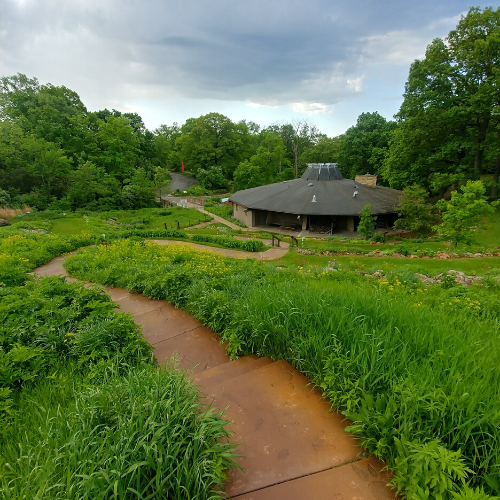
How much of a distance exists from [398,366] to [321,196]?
89.1 feet

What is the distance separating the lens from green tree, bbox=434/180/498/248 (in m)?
16.1

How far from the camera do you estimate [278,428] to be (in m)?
2.56

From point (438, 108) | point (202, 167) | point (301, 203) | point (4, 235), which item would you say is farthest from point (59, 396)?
point (202, 167)

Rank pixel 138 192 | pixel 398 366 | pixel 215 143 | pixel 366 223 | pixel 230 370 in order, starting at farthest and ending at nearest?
pixel 215 143, pixel 138 192, pixel 366 223, pixel 230 370, pixel 398 366

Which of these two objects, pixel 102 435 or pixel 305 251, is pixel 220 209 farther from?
pixel 102 435

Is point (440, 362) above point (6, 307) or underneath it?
above

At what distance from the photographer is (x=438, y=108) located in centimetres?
2514

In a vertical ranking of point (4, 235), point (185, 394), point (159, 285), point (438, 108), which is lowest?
point (4, 235)

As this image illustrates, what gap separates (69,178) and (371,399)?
3617cm

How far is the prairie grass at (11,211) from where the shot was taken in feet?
82.2

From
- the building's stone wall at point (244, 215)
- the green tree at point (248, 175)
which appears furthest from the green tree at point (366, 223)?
the green tree at point (248, 175)

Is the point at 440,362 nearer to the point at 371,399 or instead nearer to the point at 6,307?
the point at 371,399

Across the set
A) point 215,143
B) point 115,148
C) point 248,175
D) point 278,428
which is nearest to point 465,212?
point 278,428

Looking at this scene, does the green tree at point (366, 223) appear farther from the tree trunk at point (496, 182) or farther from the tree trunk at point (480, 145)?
the tree trunk at point (496, 182)
